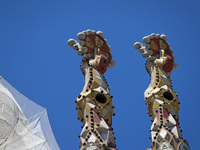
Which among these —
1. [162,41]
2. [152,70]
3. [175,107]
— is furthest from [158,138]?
[162,41]

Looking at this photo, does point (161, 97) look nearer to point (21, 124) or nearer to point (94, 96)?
point (94, 96)

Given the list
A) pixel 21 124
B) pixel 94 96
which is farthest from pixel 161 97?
pixel 21 124

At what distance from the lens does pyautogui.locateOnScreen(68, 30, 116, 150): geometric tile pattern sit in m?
14.0

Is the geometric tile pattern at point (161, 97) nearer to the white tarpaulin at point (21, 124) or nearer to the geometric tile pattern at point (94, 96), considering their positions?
the geometric tile pattern at point (94, 96)

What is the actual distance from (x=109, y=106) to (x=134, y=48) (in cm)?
266

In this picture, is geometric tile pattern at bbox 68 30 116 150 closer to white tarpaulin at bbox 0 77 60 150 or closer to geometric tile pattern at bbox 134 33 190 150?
white tarpaulin at bbox 0 77 60 150

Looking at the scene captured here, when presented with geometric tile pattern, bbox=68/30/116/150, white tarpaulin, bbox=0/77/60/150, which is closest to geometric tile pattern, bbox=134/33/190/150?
geometric tile pattern, bbox=68/30/116/150

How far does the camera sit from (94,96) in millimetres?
14836

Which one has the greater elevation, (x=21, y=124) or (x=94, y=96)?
(x=94, y=96)

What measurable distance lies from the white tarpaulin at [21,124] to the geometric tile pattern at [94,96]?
84 cm

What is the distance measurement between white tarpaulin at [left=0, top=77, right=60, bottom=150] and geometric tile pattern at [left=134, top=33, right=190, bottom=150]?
7.99 ft

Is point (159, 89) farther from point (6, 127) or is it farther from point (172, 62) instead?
point (6, 127)

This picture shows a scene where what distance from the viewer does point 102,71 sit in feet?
52.0

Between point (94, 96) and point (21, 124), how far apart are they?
193 centimetres
